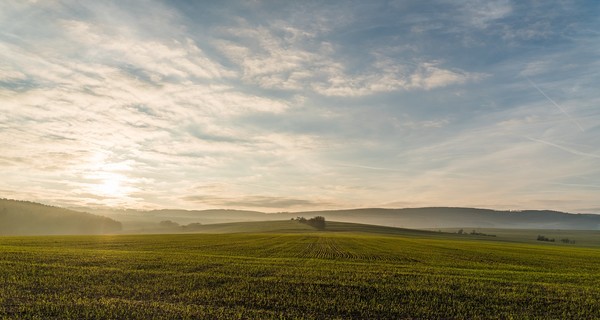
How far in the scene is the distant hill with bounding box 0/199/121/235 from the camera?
558ft

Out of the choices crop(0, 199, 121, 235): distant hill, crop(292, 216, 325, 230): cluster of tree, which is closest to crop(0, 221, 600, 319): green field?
crop(292, 216, 325, 230): cluster of tree

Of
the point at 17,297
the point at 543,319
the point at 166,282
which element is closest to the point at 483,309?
the point at 543,319

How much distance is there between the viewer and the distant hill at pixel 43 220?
17012 cm

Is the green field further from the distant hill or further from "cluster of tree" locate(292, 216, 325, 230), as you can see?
the distant hill

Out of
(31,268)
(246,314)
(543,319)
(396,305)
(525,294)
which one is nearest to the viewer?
(246,314)

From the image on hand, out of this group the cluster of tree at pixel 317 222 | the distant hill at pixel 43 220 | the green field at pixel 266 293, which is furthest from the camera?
the distant hill at pixel 43 220

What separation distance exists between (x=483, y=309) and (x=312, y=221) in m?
156

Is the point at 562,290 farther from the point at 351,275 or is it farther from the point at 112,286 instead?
the point at 112,286

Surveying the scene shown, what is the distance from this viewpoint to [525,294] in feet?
73.6

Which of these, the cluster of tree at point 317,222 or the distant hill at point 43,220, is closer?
the cluster of tree at point 317,222

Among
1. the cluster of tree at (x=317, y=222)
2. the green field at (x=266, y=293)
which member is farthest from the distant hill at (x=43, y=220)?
the green field at (x=266, y=293)

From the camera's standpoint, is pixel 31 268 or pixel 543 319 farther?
pixel 31 268

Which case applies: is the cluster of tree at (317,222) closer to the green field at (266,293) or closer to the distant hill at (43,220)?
the distant hill at (43,220)

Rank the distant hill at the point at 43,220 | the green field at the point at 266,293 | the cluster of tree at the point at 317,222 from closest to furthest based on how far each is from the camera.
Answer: the green field at the point at 266,293
the cluster of tree at the point at 317,222
the distant hill at the point at 43,220
